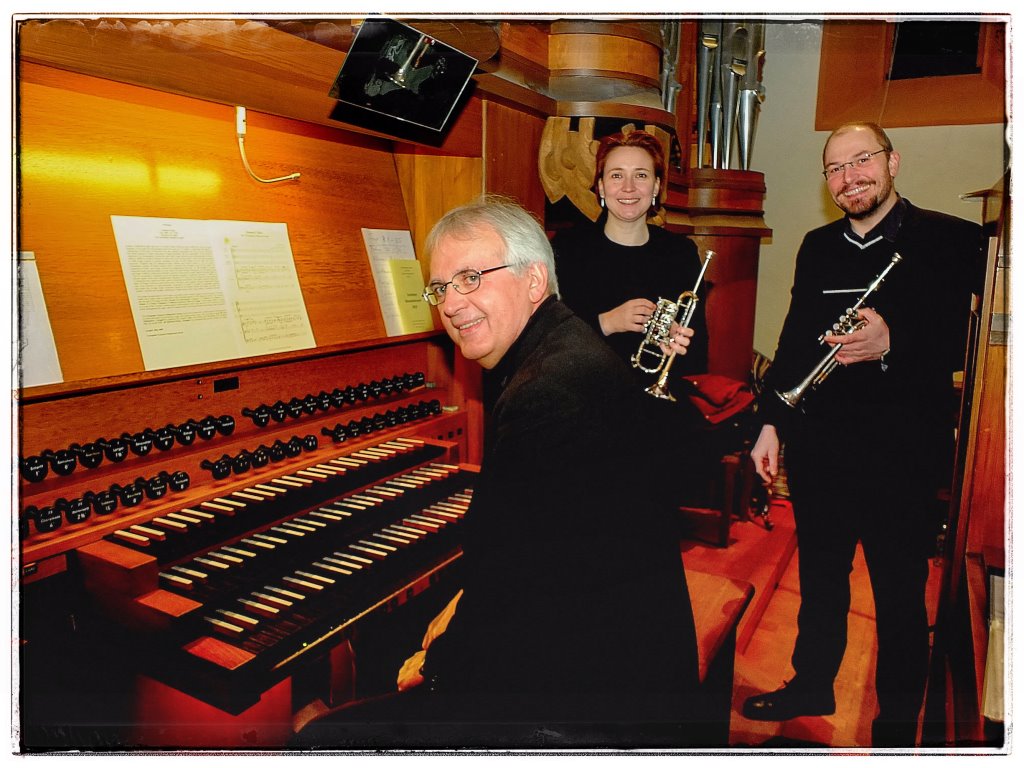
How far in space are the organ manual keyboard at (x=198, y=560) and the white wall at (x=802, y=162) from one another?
985mm

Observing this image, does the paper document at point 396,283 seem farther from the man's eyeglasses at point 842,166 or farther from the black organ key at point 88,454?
the man's eyeglasses at point 842,166

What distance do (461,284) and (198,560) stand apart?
813mm

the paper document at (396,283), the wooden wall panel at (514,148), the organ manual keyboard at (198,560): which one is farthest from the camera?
the paper document at (396,283)

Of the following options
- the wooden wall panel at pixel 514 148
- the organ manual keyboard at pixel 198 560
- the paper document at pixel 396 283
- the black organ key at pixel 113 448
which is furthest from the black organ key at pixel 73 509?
the wooden wall panel at pixel 514 148

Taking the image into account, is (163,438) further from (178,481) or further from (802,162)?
(802,162)

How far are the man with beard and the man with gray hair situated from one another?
0.27 metres

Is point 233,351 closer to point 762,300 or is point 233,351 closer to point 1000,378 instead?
point 762,300

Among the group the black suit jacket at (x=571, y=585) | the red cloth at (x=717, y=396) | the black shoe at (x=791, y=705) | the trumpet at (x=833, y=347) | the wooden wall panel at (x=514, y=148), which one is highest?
the wooden wall panel at (x=514, y=148)

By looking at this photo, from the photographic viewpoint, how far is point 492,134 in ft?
6.13

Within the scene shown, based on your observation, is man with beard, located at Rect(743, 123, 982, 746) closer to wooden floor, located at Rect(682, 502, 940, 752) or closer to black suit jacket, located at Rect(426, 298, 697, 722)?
wooden floor, located at Rect(682, 502, 940, 752)

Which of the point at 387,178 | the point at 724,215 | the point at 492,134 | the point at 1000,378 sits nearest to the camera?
the point at 1000,378

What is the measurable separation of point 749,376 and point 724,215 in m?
0.37

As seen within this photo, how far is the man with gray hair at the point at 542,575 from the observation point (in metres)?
1.50
